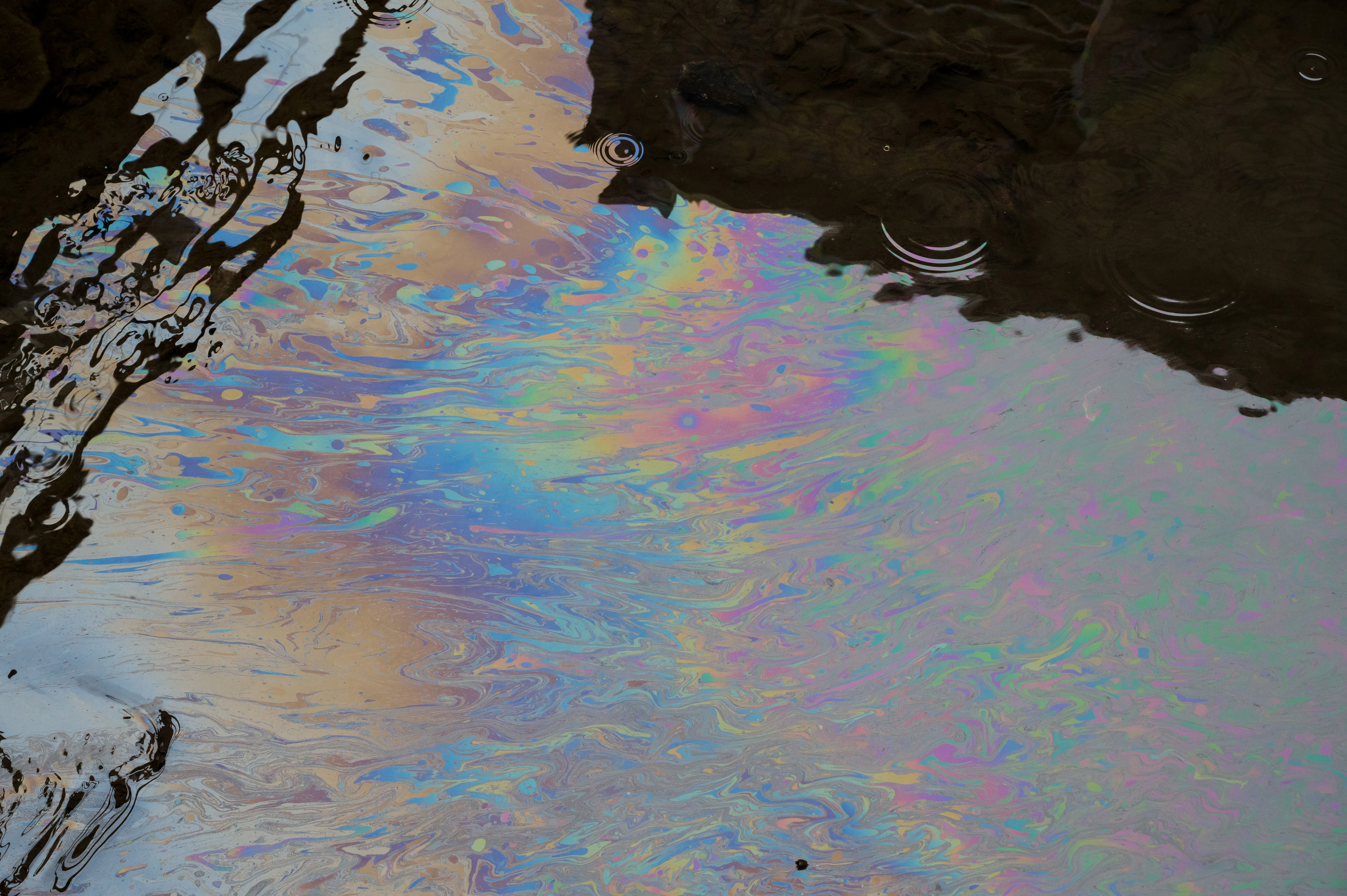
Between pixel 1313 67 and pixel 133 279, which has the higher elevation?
pixel 1313 67

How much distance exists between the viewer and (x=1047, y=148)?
1801mm

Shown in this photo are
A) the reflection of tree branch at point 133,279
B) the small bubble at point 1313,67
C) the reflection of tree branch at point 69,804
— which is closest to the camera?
the reflection of tree branch at point 69,804

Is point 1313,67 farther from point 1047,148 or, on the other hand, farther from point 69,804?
point 69,804

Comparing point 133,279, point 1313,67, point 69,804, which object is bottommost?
point 69,804

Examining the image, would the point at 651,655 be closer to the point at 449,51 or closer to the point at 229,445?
the point at 229,445

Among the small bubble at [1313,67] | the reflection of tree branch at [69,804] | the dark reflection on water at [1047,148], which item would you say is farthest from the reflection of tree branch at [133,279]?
the small bubble at [1313,67]

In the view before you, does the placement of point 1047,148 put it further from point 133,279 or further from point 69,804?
point 69,804

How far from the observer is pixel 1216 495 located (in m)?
1.66

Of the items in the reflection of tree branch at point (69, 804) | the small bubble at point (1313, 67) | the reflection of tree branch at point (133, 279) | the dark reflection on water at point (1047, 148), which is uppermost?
the small bubble at point (1313, 67)

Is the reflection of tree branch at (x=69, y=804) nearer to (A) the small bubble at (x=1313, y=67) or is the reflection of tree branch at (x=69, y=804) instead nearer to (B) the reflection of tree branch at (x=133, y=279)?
(B) the reflection of tree branch at (x=133, y=279)

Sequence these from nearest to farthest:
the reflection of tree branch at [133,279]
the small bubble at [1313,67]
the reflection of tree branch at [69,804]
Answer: the reflection of tree branch at [69,804]
the reflection of tree branch at [133,279]
the small bubble at [1313,67]

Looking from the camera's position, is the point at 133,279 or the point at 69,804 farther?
the point at 133,279

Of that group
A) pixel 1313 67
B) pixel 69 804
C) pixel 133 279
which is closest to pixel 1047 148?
pixel 1313 67

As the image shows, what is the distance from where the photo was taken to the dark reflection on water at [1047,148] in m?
1.73
